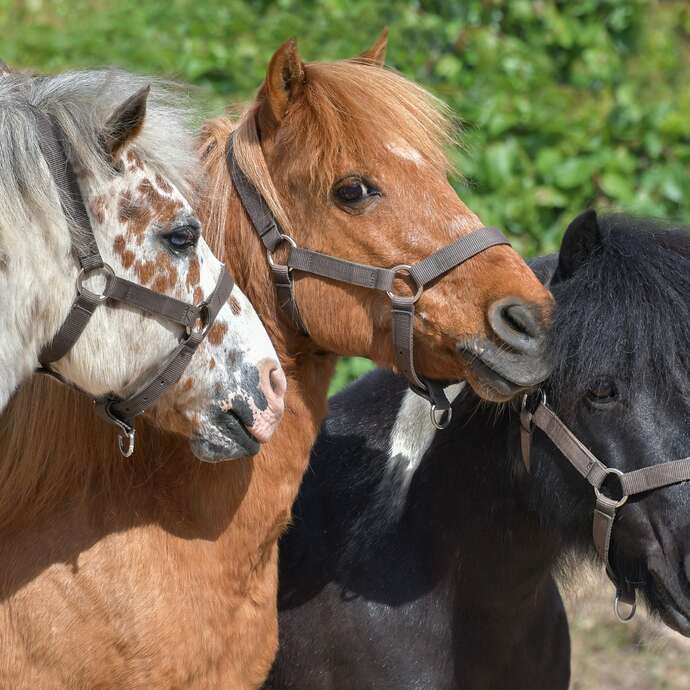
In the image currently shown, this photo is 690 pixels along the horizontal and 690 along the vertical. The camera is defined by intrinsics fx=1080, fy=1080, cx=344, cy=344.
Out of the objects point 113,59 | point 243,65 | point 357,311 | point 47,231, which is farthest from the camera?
point 113,59

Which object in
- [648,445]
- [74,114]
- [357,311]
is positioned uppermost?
[74,114]

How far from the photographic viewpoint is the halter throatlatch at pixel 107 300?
2.40 m

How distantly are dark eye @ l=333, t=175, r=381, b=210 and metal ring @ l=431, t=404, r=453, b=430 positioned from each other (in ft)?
1.84

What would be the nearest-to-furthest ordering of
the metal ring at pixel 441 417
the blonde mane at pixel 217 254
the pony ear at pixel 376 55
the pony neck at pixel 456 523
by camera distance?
1. the blonde mane at pixel 217 254
2. the metal ring at pixel 441 417
3. the pony neck at pixel 456 523
4. the pony ear at pixel 376 55

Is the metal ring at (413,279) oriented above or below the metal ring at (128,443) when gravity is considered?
above

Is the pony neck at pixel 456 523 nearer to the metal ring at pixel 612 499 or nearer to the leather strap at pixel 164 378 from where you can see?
the metal ring at pixel 612 499

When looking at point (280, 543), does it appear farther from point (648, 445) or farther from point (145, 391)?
point (648, 445)

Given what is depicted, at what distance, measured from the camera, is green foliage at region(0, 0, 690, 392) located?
21.2 ft

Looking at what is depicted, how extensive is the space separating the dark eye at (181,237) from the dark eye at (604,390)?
105 cm

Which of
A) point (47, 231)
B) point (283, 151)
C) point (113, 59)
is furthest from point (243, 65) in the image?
point (47, 231)

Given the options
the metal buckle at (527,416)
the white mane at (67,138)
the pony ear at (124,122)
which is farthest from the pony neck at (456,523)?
the pony ear at (124,122)

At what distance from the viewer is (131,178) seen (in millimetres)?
2498

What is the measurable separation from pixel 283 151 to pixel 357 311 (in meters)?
0.47

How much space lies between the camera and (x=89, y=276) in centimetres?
241
